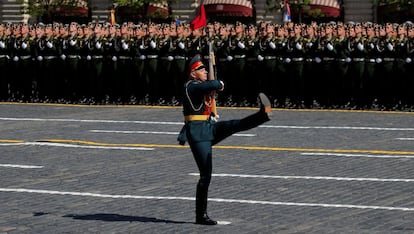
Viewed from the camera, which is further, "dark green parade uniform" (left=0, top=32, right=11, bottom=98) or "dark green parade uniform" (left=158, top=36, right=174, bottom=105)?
"dark green parade uniform" (left=0, top=32, right=11, bottom=98)

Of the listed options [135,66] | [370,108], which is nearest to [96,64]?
[135,66]

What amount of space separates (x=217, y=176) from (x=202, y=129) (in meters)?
3.73

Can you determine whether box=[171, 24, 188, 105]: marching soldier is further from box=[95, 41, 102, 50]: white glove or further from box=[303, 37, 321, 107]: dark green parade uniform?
box=[303, 37, 321, 107]: dark green parade uniform

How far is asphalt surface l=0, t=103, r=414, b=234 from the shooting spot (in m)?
13.7

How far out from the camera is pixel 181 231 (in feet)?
43.2

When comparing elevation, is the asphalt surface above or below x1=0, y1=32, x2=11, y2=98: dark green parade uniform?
below

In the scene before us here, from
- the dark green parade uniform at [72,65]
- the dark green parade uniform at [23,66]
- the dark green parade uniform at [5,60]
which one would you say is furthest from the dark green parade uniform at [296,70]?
the dark green parade uniform at [5,60]

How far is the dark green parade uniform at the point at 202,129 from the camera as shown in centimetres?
1355

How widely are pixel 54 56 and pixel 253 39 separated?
524 centimetres

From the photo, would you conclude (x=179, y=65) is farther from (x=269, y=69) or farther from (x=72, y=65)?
(x=72, y=65)

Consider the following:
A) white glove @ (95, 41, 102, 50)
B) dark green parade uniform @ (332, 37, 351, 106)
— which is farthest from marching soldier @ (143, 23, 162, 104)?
dark green parade uniform @ (332, 37, 351, 106)

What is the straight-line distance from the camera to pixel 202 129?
13711 mm

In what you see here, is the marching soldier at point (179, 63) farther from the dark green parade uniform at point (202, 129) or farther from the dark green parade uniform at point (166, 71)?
the dark green parade uniform at point (202, 129)

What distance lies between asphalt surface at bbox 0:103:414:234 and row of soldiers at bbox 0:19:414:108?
1.65 meters
